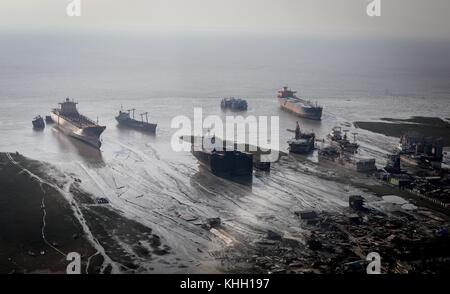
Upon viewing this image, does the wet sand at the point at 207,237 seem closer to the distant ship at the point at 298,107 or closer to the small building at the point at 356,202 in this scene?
the small building at the point at 356,202

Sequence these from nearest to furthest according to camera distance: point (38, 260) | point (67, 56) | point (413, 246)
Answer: point (38, 260) < point (413, 246) < point (67, 56)

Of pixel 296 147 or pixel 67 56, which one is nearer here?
pixel 296 147

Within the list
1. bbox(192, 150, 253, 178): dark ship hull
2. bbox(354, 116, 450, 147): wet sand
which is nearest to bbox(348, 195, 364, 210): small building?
bbox(192, 150, 253, 178): dark ship hull

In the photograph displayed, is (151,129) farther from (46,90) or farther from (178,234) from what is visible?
(46,90)

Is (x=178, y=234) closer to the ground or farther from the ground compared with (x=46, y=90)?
closer to the ground

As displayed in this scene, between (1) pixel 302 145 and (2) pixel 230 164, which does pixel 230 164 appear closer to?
(2) pixel 230 164
